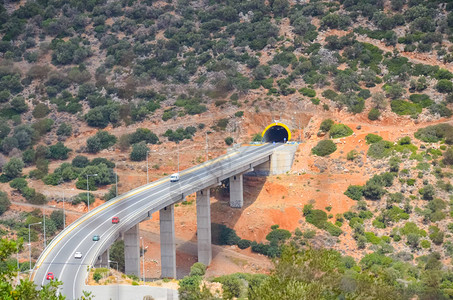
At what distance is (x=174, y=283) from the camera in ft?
65.4

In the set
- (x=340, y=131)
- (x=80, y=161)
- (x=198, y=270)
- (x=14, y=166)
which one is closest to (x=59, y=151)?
(x=14, y=166)

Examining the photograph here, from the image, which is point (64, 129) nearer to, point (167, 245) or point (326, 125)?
point (167, 245)

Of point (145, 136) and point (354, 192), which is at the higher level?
point (145, 136)

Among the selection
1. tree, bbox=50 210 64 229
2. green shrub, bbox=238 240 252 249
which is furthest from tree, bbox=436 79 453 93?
tree, bbox=50 210 64 229

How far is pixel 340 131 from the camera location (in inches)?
1387

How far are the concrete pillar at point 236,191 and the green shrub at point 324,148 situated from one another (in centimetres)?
443

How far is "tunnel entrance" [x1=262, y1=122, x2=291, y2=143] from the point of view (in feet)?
113

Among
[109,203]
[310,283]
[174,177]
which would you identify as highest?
[310,283]

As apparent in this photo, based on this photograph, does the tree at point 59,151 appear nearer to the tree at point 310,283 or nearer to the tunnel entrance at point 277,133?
the tree at point 310,283

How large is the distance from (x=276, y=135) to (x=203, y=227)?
9.12 metres

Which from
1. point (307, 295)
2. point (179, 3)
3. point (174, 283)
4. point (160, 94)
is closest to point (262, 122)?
point (160, 94)

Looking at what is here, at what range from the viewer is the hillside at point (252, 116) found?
16.9 m

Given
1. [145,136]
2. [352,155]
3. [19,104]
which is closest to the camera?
[19,104]

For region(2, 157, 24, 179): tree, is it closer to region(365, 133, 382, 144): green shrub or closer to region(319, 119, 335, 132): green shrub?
region(365, 133, 382, 144): green shrub
